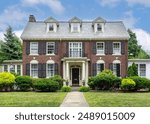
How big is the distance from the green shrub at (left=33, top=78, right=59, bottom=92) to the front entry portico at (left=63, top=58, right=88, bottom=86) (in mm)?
7166

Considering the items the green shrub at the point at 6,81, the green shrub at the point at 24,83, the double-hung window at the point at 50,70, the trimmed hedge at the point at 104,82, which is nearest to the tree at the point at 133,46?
the double-hung window at the point at 50,70

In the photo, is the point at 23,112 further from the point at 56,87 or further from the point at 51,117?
the point at 56,87

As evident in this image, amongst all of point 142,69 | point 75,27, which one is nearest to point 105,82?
point 142,69

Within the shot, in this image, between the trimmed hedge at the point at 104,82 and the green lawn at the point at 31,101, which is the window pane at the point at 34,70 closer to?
the trimmed hedge at the point at 104,82

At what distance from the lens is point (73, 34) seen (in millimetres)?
41562

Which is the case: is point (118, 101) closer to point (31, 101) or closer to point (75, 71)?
point (31, 101)

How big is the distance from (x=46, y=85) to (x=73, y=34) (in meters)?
11.7

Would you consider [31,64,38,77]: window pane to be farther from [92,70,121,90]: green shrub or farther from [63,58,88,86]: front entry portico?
[92,70,121,90]: green shrub

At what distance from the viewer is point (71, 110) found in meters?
9.13

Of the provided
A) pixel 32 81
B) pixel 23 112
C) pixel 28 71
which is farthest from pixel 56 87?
pixel 23 112

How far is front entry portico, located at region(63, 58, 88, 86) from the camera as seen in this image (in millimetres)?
39625

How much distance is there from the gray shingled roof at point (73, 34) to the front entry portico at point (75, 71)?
2.86m

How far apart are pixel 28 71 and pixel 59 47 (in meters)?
4.28

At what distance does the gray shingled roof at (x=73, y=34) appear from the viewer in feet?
134
